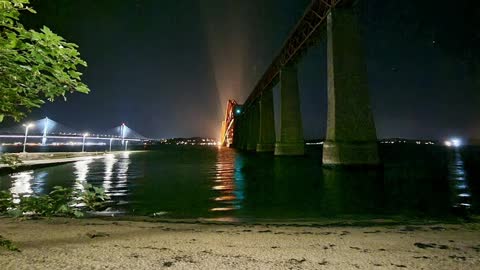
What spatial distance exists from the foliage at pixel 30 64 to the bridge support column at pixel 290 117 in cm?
3837

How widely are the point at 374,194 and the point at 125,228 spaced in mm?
11174

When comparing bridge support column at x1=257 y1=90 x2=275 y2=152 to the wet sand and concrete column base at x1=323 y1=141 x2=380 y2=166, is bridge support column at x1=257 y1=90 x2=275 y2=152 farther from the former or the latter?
the wet sand

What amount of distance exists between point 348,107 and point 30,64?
70.4 ft

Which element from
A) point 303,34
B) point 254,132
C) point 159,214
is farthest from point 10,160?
point 254,132

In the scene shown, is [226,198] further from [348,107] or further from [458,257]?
[348,107]

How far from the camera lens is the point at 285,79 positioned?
43688 millimetres

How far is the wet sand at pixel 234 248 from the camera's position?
3.46 metres

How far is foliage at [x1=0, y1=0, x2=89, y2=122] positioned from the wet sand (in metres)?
2.02

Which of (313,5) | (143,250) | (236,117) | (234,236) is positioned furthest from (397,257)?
(236,117)

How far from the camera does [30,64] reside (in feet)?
8.21

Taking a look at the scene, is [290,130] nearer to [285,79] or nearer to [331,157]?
[285,79]

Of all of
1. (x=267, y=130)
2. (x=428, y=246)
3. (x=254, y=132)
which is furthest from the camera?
(x=254, y=132)

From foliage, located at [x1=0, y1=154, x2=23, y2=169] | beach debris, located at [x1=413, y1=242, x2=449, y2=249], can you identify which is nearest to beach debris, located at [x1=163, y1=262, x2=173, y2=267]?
foliage, located at [x1=0, y1=154, x2=23, y2=169]

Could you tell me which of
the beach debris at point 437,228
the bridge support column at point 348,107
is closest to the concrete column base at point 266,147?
the bridge support column at point 348,107
